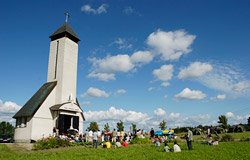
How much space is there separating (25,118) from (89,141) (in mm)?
9392

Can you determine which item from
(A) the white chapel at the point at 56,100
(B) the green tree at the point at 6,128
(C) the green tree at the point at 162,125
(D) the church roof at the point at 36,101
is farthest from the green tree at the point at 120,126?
(B) the green tree at the point at 6,128

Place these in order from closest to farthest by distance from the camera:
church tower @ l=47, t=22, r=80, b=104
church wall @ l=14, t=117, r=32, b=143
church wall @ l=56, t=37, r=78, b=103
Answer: church wall @ l=14, t=117, r=32, b=143 < church wall @ l=56, t=37, r=78, b=103 < church tower @ l=47, t=22, r=80, b=104

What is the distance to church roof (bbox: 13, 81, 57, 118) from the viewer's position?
76.1ft

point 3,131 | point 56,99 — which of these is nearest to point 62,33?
point 56,99

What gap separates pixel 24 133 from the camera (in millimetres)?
22938

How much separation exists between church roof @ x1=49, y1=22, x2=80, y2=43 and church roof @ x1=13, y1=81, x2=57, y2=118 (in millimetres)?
7162

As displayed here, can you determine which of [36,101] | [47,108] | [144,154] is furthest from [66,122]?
[144,154]

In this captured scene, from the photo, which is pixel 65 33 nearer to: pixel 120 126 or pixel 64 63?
pixel 64 63

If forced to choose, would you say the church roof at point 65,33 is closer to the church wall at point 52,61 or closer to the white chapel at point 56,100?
Result: the white chapel at point 56,100

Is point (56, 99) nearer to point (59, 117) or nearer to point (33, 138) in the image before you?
point (59, 117)

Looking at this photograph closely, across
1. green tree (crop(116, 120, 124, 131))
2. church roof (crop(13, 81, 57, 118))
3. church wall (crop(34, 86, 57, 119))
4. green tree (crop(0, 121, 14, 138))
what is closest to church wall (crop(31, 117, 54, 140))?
church wall (crop(34, 86, 57, 119))

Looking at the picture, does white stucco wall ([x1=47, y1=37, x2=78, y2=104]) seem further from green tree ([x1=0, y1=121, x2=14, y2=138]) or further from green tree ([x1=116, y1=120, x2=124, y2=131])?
green tree ([x1=0, y1=121, x2=14, y2=138])

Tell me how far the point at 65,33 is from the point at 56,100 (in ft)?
32.0

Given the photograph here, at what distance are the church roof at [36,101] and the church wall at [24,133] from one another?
100 cm
